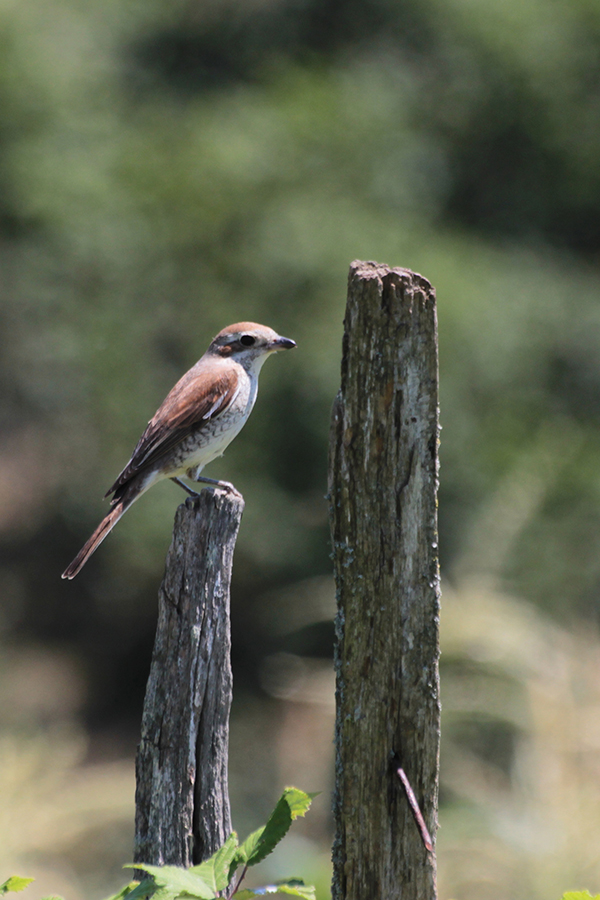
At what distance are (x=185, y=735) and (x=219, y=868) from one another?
0.57 m

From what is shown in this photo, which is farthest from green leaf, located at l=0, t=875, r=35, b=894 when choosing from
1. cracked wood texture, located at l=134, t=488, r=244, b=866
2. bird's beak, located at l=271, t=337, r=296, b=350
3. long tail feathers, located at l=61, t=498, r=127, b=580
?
bird's beak, located at l=271, t=337, r=296, b=350

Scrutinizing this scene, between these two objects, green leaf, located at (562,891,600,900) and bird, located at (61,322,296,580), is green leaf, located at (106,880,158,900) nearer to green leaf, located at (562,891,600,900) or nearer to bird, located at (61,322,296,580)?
green leaf, located at (562,891,600,900)

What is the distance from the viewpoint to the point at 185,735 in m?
2.44

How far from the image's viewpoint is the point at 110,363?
8.27 m

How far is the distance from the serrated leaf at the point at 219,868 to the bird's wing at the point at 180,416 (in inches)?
98.2

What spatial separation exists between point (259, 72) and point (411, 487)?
28.0 feet

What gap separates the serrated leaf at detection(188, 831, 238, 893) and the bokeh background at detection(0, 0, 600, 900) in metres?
4.31

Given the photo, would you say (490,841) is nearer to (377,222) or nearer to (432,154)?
(377,222)

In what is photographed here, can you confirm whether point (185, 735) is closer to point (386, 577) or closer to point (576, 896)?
point (386, 577)

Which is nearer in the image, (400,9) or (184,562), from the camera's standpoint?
(184,562)

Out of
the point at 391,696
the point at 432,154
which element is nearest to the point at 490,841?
the point at 391,696

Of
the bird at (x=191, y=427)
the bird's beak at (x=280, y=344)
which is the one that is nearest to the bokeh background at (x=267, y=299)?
the bird at (x=191, y=427)

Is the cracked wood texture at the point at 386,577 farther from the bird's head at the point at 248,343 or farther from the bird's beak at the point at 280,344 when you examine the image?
the bird's head at the point at 248,343

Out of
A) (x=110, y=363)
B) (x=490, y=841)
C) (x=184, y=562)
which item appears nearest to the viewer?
(x=184, y=562)
